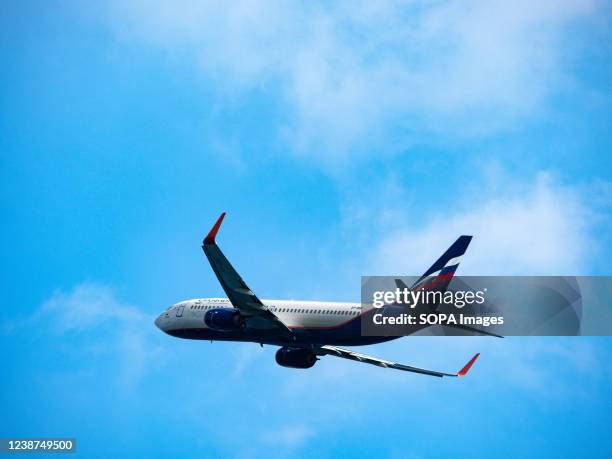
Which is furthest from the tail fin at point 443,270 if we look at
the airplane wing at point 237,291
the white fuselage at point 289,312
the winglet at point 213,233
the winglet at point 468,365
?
the winglet at point 213,233

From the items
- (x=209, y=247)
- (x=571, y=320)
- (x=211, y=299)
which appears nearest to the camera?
(x=209, y=247)

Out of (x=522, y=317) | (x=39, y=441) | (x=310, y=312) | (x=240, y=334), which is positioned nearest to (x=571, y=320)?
(x=522, y=317)

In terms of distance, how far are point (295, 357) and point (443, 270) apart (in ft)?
49.5

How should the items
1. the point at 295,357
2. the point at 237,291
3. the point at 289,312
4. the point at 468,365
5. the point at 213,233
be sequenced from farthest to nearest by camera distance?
the point at 295,357 < the point at 468,365 < the point at 289,312 < the point at 237,291 < the point at 213,233

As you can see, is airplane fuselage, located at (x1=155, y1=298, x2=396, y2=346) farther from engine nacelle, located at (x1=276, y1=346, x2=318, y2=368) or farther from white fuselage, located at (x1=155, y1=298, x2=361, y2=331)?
engine nacelle, located at (x1=276, y1=346, x2=318, y2=368)

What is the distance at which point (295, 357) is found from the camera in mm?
81625

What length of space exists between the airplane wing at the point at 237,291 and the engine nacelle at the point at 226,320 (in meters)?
0.63

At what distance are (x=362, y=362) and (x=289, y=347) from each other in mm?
6467

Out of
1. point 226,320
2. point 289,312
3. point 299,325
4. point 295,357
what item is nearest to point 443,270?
point 299,325

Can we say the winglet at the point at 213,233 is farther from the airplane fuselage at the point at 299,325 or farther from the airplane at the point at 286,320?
the airplane fuselage at the point at 299,325

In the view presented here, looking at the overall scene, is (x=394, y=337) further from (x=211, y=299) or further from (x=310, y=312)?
→ (x=211, y=299)

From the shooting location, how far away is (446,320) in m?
70.6

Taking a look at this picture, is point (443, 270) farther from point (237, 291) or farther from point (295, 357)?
point (295, 357)

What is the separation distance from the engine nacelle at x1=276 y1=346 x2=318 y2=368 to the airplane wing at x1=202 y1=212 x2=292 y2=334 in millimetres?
4981
